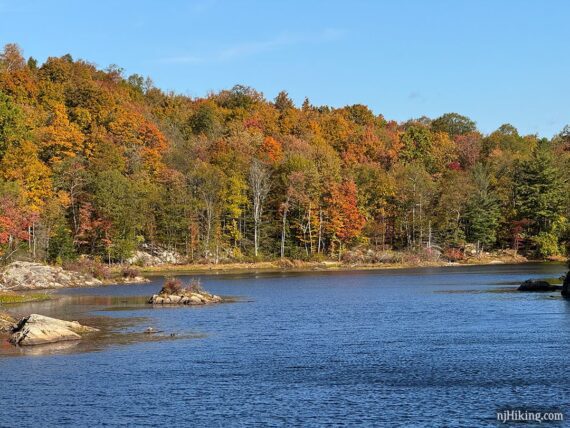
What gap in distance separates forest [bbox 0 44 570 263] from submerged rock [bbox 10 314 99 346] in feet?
192

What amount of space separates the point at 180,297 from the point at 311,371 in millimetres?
35072

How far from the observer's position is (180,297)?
225 feet

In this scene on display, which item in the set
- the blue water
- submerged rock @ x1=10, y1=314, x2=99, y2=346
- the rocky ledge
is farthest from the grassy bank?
submerged rock @ x1=10, y1=314, x2=99, y2=346

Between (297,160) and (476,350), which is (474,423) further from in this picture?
(297,160)

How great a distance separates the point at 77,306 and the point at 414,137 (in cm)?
12856

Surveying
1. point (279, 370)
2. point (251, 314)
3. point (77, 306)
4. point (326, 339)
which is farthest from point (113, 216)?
point (279, 370)

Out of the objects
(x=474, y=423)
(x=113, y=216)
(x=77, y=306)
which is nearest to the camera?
(x=474, y=423)

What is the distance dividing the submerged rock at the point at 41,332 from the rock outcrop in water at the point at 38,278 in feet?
114

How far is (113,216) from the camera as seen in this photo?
372 feet

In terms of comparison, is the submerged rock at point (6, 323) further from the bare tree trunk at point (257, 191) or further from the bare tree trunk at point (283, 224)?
the bare tree trunk at point (283, 224)

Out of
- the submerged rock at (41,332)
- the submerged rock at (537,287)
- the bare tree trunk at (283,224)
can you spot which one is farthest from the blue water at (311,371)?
the bare tree trunk at (283,224)

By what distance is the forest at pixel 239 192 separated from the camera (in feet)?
378

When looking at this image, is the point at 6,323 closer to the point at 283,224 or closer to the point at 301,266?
the point at 301,266

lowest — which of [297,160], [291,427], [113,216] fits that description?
[291,427]
